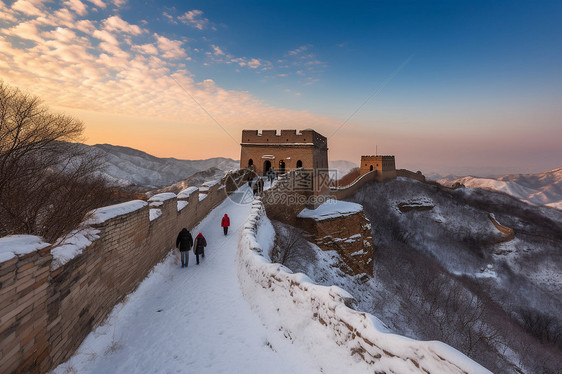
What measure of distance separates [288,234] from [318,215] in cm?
413

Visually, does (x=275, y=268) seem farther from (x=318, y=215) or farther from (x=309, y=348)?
(x=318, y=215)

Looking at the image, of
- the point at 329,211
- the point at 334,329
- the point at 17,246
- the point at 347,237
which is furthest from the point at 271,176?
the point at 17,246

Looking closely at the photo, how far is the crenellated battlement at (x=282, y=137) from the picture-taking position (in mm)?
23828

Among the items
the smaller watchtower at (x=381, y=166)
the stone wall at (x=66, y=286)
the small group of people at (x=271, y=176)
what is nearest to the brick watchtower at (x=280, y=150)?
the small group of people at (x=271, y=176)

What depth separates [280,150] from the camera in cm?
2447

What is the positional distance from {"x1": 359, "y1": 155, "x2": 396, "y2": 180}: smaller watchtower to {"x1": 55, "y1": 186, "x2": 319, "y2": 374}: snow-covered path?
4353cm

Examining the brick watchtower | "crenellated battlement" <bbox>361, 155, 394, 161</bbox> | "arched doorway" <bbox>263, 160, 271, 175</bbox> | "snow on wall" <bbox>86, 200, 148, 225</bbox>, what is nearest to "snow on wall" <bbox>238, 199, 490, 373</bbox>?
"snow on wall" <bbox>86, 200, 148, 225</bbox>

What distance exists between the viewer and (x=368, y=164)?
48875 millimetres

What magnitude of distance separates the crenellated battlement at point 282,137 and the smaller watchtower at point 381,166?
2453 centimetres

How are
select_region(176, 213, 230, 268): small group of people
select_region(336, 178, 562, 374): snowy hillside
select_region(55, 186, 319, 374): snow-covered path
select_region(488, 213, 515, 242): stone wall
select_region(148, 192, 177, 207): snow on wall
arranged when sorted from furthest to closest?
select_region(488, 213, 515, 242): stone wall
select_region(336, 178, 562, 374): snowy hillside
select_region(148, 192, 177, 207): snow on wall
select_region(176, 213, 230, 268): small group of people
select_region(55, 186, 319, 374): snow-covered path

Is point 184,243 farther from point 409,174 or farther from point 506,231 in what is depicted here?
point 409,174

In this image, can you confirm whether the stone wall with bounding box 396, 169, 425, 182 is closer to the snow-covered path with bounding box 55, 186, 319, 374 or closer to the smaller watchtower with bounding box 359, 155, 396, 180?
the smaller watchtower with bounding box 359, 155, 396, 180

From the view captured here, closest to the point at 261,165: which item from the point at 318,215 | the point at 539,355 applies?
the point at 318,215

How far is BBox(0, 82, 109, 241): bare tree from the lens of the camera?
665cm
